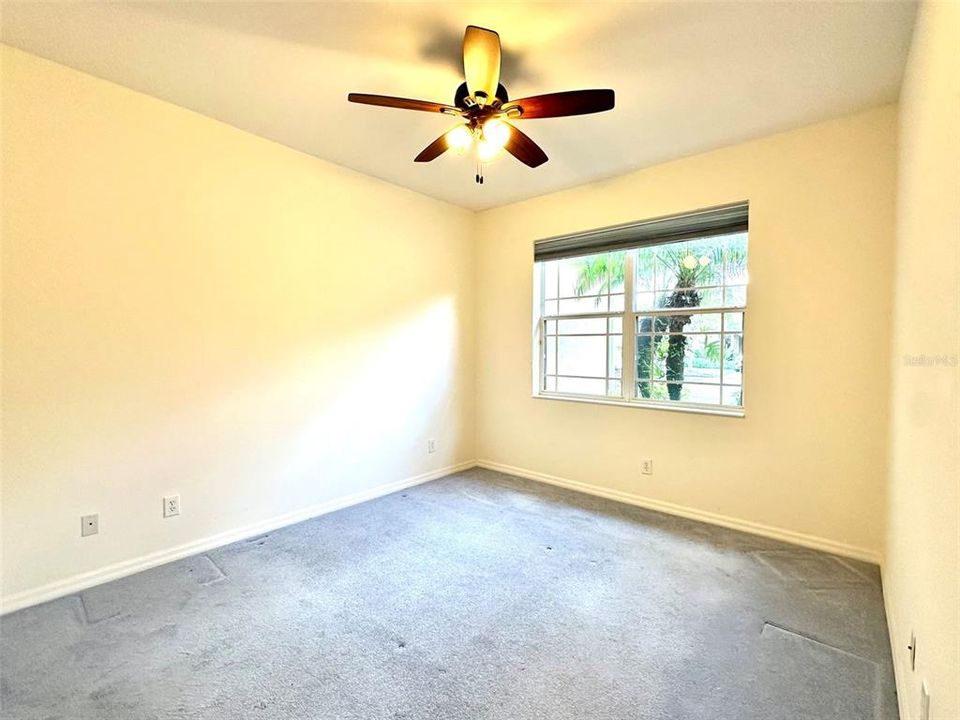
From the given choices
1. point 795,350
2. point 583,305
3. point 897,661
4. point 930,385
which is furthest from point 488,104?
point 897,661

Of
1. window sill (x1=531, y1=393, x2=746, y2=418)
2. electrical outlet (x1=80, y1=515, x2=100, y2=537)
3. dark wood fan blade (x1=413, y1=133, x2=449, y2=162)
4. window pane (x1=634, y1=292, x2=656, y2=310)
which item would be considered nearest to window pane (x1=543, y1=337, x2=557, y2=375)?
window sill (x1=531, y1=393, x2=746, y2=418)

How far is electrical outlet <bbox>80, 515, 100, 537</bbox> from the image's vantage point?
85.5 inches

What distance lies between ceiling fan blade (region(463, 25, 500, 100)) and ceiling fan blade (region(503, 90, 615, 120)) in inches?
4.6

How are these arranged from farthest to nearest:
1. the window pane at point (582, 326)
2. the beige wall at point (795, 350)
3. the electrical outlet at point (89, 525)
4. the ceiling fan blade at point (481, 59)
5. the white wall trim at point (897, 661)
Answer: the window pane at point (582, 326)
the beige wall at point (795, 350)
the electrical outlet at point (89, 525)
the ceiling fan blade at point (481, 59)
the white wall trim at point (897, 661)

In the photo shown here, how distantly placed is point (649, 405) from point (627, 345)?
0.51 metres

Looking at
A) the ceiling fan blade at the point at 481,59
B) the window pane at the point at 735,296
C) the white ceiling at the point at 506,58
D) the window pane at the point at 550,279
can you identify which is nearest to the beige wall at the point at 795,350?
the window pane at the point at 735,296

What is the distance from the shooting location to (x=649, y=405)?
3.33 metres

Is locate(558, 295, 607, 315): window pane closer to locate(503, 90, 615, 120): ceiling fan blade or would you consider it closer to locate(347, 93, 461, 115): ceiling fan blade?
locate(503, 90, 615, 120): ceiling fan blade

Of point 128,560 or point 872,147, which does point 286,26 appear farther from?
point 872,147

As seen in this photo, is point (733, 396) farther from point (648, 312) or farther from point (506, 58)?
point (506, 58)

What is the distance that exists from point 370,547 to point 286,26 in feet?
8.71

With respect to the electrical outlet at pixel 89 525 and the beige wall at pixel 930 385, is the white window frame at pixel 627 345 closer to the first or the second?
the beige wall at pixel 930 385

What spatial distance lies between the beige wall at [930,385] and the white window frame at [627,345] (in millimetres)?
1117

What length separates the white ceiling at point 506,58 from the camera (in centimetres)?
175
